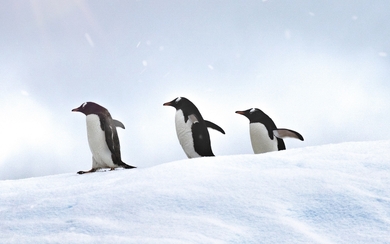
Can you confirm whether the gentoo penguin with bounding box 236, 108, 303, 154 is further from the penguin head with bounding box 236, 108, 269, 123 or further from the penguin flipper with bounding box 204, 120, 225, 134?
the penguin flipper with bounding box 204, 120, 225, 134

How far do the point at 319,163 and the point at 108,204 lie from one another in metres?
1.73

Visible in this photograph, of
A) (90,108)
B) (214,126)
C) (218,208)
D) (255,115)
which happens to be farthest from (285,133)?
(218,208)

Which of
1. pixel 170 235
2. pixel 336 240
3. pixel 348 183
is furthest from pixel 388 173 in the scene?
pixel 170 235

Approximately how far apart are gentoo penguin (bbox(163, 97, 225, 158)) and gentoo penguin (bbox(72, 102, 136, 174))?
0.92 m

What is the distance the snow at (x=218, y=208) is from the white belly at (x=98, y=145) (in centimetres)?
232

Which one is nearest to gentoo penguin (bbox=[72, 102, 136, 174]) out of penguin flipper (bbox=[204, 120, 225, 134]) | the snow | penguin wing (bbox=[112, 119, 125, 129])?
penguin wing (bbox=[112, 119, 125, 129])

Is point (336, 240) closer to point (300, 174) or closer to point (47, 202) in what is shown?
point (300, 174)

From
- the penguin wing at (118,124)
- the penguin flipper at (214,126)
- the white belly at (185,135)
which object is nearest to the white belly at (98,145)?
the penguin wing at (118,124)

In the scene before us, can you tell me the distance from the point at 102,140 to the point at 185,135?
3.78 ft

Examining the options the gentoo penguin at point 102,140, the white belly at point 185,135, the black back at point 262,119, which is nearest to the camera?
the gentoo penguin at point 102,140

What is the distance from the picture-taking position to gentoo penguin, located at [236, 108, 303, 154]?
23.4ft

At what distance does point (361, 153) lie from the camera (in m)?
3.98

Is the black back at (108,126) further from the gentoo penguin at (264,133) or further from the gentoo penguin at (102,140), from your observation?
the gentoo penguin at (264,133)

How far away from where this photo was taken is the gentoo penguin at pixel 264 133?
7.13 m
